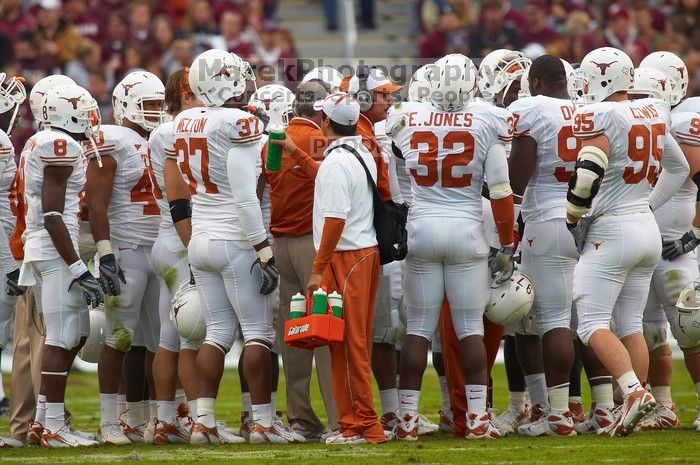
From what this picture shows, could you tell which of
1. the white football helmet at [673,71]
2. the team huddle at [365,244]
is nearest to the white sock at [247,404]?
the team huddle at [365,244]

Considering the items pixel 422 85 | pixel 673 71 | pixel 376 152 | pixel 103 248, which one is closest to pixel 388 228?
pixel 376 152

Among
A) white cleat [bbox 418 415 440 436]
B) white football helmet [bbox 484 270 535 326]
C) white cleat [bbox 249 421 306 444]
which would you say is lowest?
white cleat [bbox 418 415 440 436]

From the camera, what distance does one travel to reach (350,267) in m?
8.01

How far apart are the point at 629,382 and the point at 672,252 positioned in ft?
4.32

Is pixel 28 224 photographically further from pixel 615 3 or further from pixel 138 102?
pixel 615 3

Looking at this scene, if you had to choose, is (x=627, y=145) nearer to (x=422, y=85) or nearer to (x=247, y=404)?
(x=422, y=85)

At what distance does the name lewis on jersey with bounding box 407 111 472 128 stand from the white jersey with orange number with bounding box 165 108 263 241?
95cm

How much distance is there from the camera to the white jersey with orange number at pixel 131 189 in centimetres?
877

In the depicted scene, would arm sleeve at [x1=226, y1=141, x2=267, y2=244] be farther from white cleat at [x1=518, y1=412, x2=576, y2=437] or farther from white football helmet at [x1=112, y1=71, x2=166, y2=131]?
white cleat at [x1=518, y1=412, x2=576, y2=437]

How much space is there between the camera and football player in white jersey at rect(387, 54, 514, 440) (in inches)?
321

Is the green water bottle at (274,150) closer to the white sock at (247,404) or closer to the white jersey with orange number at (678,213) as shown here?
the white sock at (247,404)

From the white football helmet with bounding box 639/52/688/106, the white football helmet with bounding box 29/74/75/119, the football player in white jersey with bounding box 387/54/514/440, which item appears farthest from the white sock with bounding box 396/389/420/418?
the white football helmet with bounding box 29/74/75/119

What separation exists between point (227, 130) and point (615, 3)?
11.2 metres

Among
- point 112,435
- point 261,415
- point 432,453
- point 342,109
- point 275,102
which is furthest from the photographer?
point 275,102
